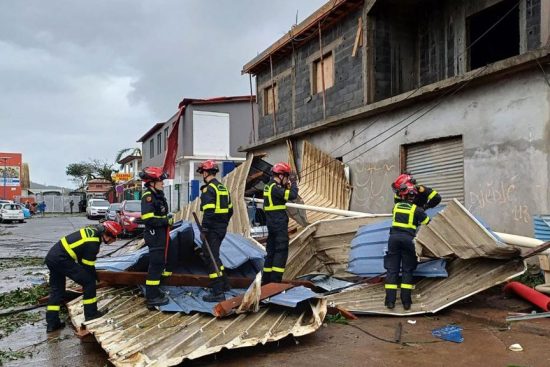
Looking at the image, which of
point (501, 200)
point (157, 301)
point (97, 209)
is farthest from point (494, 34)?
point (97, 209)

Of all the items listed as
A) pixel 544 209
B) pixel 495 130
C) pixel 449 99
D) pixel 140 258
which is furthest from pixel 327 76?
pixel 140 258

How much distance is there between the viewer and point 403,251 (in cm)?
609

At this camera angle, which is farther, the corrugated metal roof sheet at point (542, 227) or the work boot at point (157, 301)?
the corrugated metal roof sheet at point (542, 227)

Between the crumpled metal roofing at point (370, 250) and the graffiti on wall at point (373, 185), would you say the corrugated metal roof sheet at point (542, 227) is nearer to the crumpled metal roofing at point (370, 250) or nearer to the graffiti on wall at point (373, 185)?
the crumpled metal roofing at point (370, 250)

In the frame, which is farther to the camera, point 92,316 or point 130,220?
point 130,220

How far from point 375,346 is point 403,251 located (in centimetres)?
161

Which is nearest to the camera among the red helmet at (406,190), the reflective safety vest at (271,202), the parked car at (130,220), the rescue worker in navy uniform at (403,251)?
the rescue worker in navy uniform at (403,251)

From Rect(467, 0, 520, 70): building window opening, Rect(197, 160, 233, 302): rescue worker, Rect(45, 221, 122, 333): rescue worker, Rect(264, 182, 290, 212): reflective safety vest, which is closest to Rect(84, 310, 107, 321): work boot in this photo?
Rect(45, 221, 122, 333): rescue worker

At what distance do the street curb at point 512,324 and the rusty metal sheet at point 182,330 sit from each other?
6.93 ft

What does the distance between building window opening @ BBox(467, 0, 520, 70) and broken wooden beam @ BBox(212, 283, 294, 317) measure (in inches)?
314

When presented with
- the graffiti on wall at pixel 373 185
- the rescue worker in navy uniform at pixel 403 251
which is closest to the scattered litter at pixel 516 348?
the rescue worker in navy uniform at pixel 403 251

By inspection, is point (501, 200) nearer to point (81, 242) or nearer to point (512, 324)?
point (512, 324)

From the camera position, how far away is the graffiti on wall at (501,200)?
783 centimetres

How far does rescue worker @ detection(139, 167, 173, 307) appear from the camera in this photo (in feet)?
18.7
